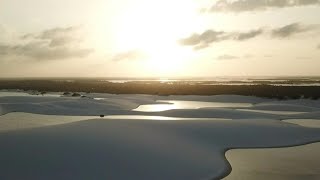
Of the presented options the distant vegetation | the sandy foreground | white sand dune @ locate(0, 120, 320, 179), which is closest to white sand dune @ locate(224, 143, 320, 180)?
the sandy foreground

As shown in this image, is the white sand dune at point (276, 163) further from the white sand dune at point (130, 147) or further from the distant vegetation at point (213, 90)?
the distant vegetation at point (213, 90)

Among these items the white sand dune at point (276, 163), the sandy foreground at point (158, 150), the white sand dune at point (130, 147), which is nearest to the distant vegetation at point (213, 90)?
the sandy foreground at point (158, 150)

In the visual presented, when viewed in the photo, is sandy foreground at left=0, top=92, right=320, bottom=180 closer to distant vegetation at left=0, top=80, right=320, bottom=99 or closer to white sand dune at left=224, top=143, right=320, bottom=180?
white sand dune at left=224, top=143, right=320, bottom=180

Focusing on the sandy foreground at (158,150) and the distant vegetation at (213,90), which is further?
the distant vegetation at (213,90)

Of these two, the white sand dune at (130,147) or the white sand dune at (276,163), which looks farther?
the white sand dune at (276,163)

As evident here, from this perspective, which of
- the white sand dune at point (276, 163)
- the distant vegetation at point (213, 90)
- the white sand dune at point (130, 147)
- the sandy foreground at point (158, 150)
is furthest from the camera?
the distant vegetation at point (213, 90)

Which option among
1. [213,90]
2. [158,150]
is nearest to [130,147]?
[158,150]

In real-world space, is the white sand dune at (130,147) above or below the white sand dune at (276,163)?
above

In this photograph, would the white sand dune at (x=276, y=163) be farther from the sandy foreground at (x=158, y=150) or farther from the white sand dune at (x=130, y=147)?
the white sand dune at (x=130, y=147)

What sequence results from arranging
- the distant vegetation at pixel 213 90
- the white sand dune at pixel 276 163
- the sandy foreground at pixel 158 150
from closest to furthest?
the sandy foreground at pixel 158 150, the white sand dune at pixel 276 163, the distant vegetation at pixel 213 90

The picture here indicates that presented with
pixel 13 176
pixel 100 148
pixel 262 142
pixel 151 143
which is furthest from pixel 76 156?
pixel 262 142

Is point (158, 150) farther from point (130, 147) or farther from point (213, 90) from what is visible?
point (213, 90)
